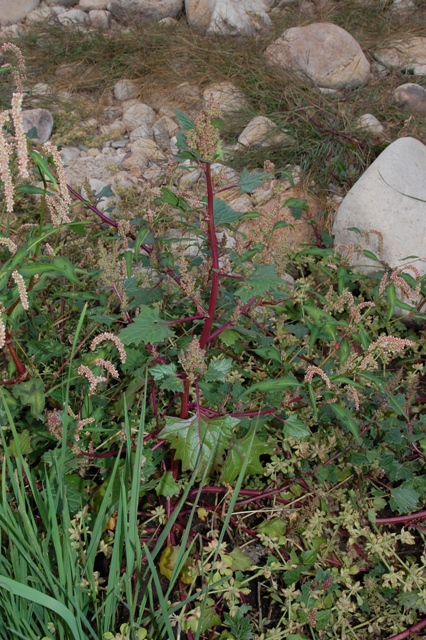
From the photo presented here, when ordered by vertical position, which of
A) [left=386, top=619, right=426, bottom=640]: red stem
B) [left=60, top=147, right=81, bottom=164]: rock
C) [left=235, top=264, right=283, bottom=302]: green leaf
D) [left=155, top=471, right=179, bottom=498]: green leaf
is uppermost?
[left=235, top=264, right=283, bottom=302]: green leaf

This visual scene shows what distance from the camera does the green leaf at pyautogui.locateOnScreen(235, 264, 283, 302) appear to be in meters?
Answer: 1.48

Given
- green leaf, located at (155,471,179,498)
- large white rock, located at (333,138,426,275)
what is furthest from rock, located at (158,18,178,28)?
green leaf, located at (155,471,179,498)

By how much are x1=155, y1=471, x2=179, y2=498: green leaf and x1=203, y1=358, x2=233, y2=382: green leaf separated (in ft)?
0.96

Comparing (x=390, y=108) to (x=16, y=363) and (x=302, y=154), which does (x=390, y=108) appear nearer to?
(x=302, y=154)

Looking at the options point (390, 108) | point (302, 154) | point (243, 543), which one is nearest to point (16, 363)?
point (243, 543)

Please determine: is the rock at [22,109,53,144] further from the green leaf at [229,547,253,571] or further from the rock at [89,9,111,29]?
the green leaf at [229,547,253,571]

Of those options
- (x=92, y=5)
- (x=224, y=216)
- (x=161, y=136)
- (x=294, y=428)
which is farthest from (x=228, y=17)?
(x=294, y=428)

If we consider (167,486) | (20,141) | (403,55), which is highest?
(20,141)

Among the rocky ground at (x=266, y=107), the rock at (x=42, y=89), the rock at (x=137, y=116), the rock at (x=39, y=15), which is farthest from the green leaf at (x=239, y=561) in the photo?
the rock at (x=39, y=15)

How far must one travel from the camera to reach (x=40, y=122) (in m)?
3.61

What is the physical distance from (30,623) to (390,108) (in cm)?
334

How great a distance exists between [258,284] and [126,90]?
9.57 feet

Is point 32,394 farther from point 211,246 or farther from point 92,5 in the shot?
point 92,5

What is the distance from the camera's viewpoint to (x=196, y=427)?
1.63 meters
